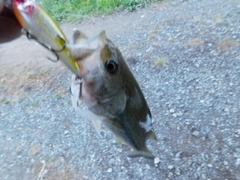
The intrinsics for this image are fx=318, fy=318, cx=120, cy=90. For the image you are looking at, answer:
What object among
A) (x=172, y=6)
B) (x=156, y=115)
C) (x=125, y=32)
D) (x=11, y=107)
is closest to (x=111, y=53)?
(x=156, y=115)

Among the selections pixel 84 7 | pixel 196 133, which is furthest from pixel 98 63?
pixel 84 7

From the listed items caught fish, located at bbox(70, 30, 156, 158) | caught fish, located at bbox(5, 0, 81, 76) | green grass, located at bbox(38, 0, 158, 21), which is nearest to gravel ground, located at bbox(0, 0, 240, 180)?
green grass, located at bbox(38, 0, 158, 21)

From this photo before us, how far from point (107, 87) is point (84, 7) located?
5.98m

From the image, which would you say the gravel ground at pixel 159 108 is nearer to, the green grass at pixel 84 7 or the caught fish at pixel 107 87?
the green grass at pixel 84 7

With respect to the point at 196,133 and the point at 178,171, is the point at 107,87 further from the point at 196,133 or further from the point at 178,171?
the point at 196,133

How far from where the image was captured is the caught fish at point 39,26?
3.80 feet

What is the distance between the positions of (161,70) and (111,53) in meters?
3.40

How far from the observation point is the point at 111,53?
1371mm

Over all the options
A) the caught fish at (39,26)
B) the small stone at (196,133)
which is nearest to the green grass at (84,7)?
the small stone at (196,133)

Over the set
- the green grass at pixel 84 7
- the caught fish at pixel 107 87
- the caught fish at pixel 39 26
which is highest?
the caught fish at pixel 39 26

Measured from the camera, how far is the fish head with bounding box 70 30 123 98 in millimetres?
1303

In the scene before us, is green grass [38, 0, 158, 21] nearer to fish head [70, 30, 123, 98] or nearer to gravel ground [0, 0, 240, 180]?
gravel ground [0, 0, 240, 180]

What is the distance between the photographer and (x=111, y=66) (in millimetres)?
1416

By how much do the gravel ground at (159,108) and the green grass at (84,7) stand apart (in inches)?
25.2
